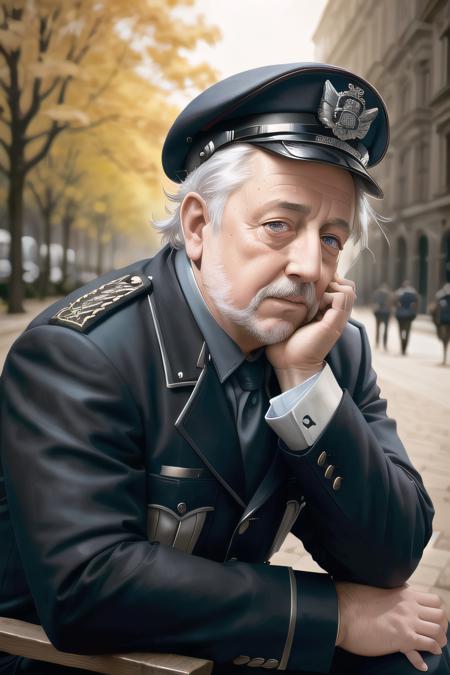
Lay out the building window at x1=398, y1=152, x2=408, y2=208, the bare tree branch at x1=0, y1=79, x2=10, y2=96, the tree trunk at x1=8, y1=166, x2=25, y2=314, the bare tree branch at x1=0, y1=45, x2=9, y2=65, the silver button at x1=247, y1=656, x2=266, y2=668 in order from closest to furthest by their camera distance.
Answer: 1. the silver button at x1=247, y1=656, x2=266, y2=668
2. the building window at x1=398, y1=152, x2=408, y2=208
3. the bare tree branch at x1=0, y1=45, x2=9, y2=65
4. the bare tree branch at x1=0, y1=79, x2=10, y2=96
5. the tree trunk at x1=8, y1=166, x2=25, y2=314

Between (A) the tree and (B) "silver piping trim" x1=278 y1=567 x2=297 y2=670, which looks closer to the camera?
(B) "silver piping trim" x1=278 y1=567 x2=297 y2=670

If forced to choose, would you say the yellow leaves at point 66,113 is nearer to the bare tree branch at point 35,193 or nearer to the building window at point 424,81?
the building window at point 424,81

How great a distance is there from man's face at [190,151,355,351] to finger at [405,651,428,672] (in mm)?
683

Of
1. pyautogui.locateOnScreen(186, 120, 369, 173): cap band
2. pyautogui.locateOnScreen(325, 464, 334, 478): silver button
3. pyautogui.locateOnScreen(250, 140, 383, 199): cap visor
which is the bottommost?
pyautogui.locateOnScreen(325, 464, 334, 478): silver button

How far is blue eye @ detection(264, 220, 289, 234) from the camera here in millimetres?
1454

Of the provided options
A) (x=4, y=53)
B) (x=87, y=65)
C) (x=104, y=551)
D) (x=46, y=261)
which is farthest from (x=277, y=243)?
(x=46, y=261)

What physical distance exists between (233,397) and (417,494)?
1.57 ft

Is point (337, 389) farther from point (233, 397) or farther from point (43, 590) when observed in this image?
point (43, 590)

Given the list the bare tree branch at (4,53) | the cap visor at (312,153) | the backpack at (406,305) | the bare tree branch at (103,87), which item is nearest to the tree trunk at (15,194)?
the bare tree branch at (4,53)

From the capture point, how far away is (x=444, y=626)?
145 cm

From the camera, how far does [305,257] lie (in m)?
1.44

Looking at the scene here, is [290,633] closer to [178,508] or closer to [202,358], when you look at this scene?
[178,508]

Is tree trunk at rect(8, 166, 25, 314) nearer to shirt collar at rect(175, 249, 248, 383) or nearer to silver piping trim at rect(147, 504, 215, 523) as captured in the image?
shirt collar at rect(175, 249, 248, 383)

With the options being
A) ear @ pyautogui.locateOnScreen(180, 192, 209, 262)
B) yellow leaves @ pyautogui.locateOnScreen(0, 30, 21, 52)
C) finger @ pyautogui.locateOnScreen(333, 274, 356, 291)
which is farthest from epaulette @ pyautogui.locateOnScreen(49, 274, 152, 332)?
yellow leaves @ pyautogui.locateOnScreen(0, 30, 21, 52)
